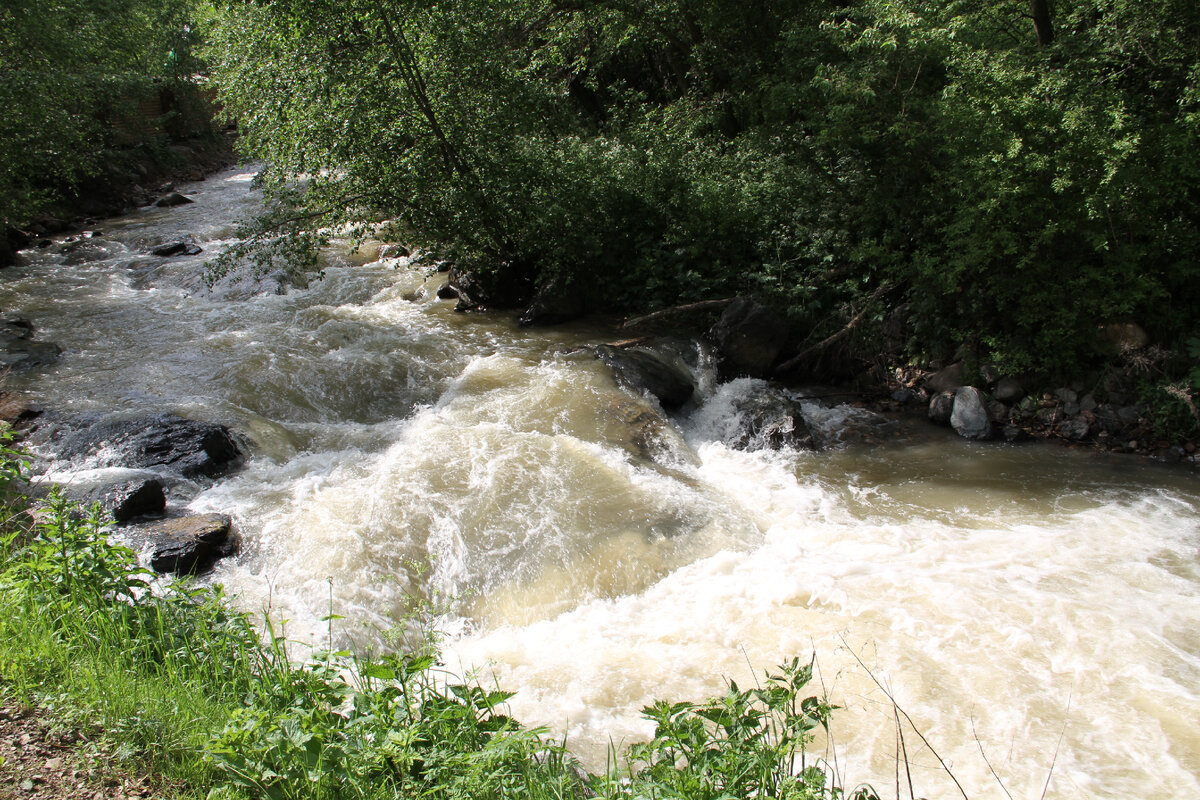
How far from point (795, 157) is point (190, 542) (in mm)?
9270

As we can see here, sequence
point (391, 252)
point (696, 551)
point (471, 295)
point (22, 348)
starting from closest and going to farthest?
point (696, 551) < point (22, 348) < point (471, 295) < point (391, 252)

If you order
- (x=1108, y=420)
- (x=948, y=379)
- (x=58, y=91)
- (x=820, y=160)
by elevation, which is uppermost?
(x=58, y=91)

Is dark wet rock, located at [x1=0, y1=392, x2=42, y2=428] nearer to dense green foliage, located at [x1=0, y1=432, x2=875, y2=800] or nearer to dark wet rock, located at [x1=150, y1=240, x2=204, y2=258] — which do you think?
dense green foliage, located at [x1=0, y1=432, x2=875, y2=800]

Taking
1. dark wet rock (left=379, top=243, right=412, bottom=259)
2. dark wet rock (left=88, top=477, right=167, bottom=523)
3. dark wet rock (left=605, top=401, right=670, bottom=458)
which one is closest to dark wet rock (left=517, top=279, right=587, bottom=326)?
dark wet rock (left=605, top=401, right=670, bottom=458)

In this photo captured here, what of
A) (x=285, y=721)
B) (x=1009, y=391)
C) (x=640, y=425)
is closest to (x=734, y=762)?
(x=285, y=721)

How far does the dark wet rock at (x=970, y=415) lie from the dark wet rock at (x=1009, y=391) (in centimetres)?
19

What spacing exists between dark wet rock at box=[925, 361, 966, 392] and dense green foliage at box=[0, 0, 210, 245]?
635 inches

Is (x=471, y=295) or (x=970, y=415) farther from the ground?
(x=471, y=295)

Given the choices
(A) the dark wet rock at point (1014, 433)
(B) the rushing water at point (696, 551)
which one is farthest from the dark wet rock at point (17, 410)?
(A) the dark wet rock at point (1014, 433)

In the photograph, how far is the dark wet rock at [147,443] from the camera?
6.62m

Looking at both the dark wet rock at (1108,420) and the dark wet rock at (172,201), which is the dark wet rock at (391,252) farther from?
the dark wet rock at (1108,420)

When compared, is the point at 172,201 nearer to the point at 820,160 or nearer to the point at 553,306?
the point at 553,306

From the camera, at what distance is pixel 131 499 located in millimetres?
5852

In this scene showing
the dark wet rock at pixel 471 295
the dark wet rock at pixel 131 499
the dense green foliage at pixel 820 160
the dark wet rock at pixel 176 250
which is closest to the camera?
the dark wet rock at pixel 131 499
